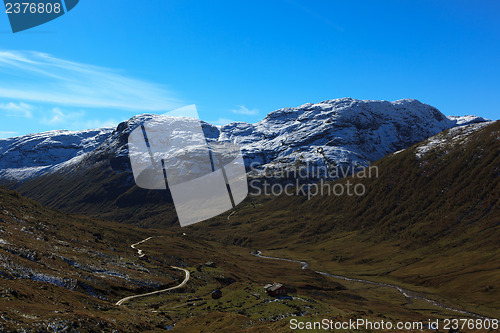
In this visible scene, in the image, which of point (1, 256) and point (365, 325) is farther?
point (1, 256)

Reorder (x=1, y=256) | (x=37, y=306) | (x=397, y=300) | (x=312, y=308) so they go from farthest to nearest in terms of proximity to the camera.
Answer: (x=397, y=300) < (x=312, y=308) < (x=1, y=256) < (x=37, y=306)

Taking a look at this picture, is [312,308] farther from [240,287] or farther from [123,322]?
[123,322]

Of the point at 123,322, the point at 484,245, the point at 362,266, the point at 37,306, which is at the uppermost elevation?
the point at 37,306

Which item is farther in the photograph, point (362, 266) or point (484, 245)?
point (362, 266)

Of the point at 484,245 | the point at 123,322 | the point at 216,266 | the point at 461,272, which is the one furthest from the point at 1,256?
the point at 484,245

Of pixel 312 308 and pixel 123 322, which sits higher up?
pixel 123 322

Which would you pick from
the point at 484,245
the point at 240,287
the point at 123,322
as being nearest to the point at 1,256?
the point at 123,322

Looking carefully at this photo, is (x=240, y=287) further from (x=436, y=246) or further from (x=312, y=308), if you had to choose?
(x=436, y=246)

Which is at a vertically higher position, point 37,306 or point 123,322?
point 37,306

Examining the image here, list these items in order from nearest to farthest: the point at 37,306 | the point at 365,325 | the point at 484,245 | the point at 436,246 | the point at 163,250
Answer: the point at 37,306 → the point at 365,325 → the point at 163,250 → the point at 484,245 → the point at 436,246

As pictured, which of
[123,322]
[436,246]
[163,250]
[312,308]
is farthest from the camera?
[436,246]
